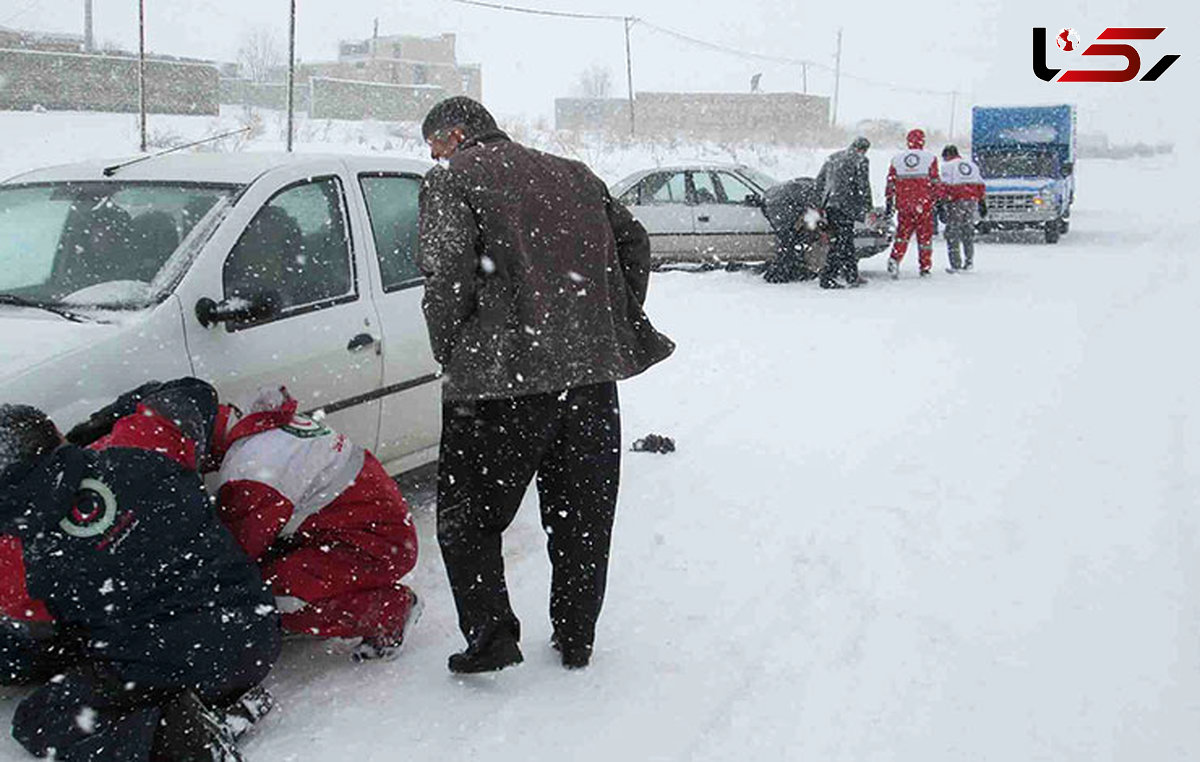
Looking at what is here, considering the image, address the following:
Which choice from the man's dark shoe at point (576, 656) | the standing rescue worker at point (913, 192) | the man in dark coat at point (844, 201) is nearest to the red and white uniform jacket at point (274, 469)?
the man's dark shoe at point (576, 656)

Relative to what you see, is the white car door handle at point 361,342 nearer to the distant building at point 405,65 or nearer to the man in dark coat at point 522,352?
the man in dark coat at point 522,352

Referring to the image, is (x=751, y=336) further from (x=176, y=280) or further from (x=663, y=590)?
(x=176, y=280)

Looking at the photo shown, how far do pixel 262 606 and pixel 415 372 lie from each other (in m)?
1.94

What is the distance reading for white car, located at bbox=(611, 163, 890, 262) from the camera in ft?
50.7

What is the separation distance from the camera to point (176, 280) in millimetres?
4234

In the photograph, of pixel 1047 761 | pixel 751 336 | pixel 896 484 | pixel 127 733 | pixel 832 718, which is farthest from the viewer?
pixel 751 336

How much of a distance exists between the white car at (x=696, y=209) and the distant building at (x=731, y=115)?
49592mm

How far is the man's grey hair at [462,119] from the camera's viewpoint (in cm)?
375

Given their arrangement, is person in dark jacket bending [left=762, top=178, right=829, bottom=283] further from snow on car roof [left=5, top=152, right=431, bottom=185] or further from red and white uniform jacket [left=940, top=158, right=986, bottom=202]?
snow on car roof [left=5, top=152, right=431, bottom=185]

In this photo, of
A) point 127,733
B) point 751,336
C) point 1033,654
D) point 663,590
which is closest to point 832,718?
point 1033,654

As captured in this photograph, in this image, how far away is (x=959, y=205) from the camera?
16234mm

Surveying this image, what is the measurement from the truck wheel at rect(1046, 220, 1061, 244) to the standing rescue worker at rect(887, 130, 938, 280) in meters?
6.19

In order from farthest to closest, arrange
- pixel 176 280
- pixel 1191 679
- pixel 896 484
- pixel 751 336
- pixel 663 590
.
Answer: pixel 751 336 < pixel 896 484 < pixel 663 590 < pixel 176 280 < pixel 1191 679

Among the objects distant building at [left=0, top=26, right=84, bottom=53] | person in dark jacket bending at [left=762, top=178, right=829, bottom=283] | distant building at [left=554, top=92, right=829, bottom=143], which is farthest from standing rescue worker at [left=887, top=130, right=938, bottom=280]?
distant building at [left=554, top=92, right=829, bottom=143]
